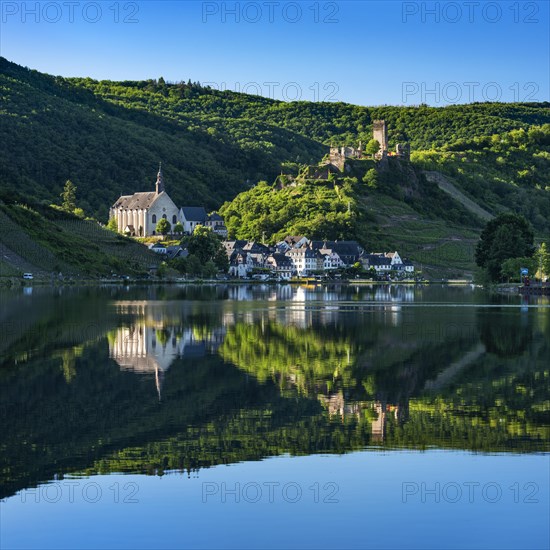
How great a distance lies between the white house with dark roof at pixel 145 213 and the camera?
174m

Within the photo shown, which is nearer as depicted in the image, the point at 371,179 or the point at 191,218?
the point at 191,218

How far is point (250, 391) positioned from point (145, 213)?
490 ft

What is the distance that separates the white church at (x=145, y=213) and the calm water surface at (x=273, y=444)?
443 feet

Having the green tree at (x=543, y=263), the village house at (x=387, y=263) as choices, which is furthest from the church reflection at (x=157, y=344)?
the village house at (x=387, y=263)

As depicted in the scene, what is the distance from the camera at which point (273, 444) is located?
19797mm

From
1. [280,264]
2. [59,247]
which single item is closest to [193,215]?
[280,264]

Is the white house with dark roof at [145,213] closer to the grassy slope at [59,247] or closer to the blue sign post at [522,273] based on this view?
the grassy slope at [59,247]

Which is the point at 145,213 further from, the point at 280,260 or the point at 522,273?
the point at 522,273

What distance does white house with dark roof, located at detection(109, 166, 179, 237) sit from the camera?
174m

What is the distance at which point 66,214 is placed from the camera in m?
155

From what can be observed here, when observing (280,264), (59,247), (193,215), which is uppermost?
(193,215)

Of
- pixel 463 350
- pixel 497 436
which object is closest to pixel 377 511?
pixel 497 436

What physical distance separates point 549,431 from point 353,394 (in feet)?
20.0

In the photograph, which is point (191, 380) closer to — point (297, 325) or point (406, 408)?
point (406, 408)
